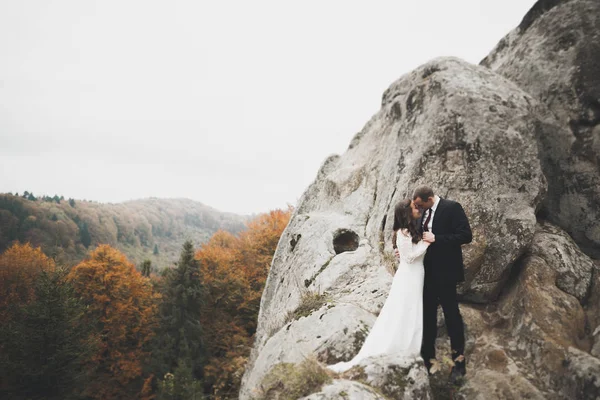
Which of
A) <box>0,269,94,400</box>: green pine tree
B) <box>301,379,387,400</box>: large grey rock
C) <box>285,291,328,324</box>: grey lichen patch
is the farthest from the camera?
<box>0,269,94,400</box>: green pine tree

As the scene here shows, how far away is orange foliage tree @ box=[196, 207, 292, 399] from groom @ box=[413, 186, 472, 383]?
23.7 m

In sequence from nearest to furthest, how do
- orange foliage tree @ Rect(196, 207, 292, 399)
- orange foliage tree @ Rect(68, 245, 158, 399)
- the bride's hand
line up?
the bride's hand → orange foliage tree @ Rect(68, 245, 158, 399) → orange foliage tree @ Rect(196, 207, 292, 399)

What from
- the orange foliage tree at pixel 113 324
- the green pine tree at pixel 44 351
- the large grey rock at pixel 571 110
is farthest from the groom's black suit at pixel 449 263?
the orange foliage tree at pixel 113 324

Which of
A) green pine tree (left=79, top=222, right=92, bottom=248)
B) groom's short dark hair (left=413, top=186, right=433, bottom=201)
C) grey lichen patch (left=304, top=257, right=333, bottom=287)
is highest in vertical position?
green pine tree (left=79, top=222, right=92, bottom=248)

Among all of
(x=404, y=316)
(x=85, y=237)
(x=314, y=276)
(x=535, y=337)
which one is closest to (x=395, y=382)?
(x=404, y=316)

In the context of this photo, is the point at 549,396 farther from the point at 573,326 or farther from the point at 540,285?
the point at 540,285

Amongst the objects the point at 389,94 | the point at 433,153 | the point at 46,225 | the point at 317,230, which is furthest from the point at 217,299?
the point at 46,225

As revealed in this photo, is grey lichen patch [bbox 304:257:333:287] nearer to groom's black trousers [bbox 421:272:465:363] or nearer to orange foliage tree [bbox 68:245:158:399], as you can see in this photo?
groom's black trousers [bbox 421:272:465:363]

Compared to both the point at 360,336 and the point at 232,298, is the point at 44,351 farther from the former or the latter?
the point at 360,336

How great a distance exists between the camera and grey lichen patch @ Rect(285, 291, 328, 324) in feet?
28.1

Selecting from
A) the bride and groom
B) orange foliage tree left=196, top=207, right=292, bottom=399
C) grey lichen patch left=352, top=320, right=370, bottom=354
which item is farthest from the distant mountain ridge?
the bride and groom

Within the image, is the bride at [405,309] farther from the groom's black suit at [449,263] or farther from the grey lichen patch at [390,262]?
the grey lichen patch at [390,262]

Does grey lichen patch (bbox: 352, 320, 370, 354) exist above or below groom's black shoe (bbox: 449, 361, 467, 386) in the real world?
above

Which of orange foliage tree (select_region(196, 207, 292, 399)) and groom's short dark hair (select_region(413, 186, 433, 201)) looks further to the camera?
orange foliage tree (select_region(196, 207, 292, 399))
